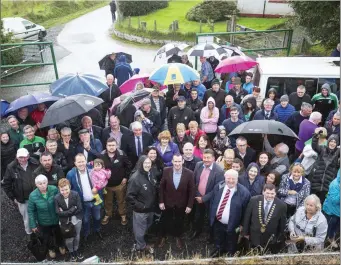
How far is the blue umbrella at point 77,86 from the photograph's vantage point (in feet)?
26.7

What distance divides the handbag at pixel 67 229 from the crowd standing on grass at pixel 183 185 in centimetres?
2

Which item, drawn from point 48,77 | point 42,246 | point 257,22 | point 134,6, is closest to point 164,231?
point 42,246

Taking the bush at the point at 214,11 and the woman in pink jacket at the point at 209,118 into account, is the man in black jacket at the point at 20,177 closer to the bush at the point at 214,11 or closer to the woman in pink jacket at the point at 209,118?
the woman in pink jacket at the point at 209,118

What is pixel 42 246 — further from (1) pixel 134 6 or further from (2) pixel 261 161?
(1) pixel 134 6

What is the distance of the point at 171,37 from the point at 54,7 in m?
15.2

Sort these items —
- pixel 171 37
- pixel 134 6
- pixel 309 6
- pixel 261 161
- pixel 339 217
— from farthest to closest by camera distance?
pixel 134 6 → pixel 171 37 → pixel 309 6 → pixel 261 161 → pixel 339 217

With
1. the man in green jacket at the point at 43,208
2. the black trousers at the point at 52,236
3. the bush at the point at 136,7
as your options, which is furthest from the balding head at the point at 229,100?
the bush at the point at 136,7

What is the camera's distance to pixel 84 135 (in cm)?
661

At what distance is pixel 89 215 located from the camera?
20.7 feet

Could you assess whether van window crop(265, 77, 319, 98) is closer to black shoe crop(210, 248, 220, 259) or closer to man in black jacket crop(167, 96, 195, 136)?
man in black jacket crop(167, 96, 195, 136)

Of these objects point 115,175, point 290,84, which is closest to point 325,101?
point 290,84

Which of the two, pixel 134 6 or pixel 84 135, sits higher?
pixel 84 135

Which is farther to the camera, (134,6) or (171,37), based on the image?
(134,6)

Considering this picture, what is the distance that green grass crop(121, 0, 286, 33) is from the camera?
2409 centimetres
